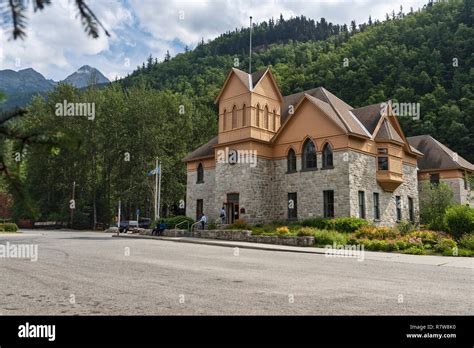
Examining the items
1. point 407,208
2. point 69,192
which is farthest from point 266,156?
point 69,192

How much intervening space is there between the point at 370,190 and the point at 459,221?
7.44 m

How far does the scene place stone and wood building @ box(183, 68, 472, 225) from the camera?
30.0m

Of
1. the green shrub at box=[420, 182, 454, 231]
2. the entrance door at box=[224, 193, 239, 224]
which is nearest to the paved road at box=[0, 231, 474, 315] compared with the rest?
the entrance door at box=[224, 193, 239, 224]

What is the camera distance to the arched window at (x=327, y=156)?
99.7 ft

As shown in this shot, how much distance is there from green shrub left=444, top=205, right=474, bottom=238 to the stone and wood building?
20.2 ft

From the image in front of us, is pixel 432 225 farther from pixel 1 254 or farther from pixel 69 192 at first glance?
pixel 69 192

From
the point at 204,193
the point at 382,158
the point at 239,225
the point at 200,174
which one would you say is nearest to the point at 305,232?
the point at 239,225

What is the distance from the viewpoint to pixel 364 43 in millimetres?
93438

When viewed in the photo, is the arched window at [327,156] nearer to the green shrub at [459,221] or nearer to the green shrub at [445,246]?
the green shrub at [459,221]

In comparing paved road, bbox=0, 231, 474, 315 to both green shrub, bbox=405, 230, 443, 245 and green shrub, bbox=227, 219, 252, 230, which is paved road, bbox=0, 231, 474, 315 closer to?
green shrub, bbox=405, 230, 443, 245
